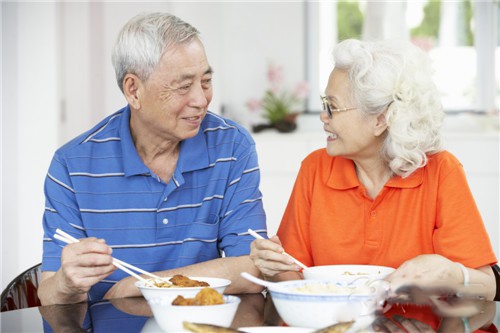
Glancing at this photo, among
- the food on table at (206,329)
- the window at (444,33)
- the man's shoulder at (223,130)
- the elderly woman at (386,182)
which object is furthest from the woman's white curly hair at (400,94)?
the window at (444,33)

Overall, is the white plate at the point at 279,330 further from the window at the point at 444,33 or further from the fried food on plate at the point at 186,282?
the window at the point at 444,33

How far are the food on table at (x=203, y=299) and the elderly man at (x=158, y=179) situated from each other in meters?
0.62

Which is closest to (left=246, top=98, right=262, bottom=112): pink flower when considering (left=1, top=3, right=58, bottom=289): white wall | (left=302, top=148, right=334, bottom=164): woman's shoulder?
(left=1, top=3, right=58, bottom=289): white wall

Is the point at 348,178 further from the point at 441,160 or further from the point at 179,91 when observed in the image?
the point at 179,91

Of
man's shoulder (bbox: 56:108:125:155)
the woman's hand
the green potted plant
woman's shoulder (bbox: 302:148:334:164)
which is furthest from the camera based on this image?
the green potted plant

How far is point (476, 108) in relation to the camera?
5.46m

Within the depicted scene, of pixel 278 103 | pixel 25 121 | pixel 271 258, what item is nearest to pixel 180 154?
pixel 271 258

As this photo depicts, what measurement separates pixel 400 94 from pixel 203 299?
99cm

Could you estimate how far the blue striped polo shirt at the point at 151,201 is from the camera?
82.2 inches

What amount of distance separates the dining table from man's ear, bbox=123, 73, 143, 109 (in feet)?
1.90

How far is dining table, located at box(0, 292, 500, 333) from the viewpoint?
4.88 ft

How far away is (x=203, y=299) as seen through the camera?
1.35 metres

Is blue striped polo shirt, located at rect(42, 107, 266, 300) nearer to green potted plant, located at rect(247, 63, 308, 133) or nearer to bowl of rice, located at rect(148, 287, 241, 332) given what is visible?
bowl of rice, located at rect(148, 287, 241, 332)

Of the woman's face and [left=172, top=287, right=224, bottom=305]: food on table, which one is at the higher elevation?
the woman's face
